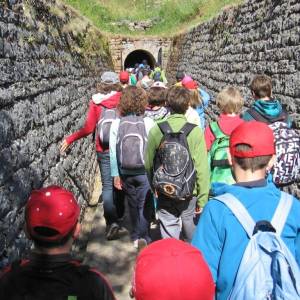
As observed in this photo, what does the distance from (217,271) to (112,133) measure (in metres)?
2.61

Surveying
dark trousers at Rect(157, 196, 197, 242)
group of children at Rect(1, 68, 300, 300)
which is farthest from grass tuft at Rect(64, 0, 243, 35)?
dark trousers at Rect(157, 196, 197, 242)

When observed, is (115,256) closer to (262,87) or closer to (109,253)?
(109,253)

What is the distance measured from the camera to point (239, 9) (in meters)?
8.85

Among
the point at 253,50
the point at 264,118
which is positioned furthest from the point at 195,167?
the point at 253,50

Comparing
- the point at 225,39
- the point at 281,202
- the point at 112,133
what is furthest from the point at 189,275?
the point at 225,39

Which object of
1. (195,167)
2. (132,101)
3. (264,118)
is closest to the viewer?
(195,167)

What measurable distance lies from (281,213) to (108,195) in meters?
3.16

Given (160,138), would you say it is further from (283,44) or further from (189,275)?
(283,44)

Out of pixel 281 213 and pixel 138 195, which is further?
pixel 138 195

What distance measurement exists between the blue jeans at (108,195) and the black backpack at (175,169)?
1.36 m

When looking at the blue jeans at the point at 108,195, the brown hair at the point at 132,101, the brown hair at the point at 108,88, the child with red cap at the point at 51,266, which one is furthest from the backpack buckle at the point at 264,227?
the brown hair at the point at 108,88

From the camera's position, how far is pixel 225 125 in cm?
388

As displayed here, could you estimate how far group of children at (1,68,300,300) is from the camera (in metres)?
1.61

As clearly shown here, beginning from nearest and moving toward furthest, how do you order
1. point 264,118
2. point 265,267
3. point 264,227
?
1. point 265,267
2. point 264,227
3. point 264,118
